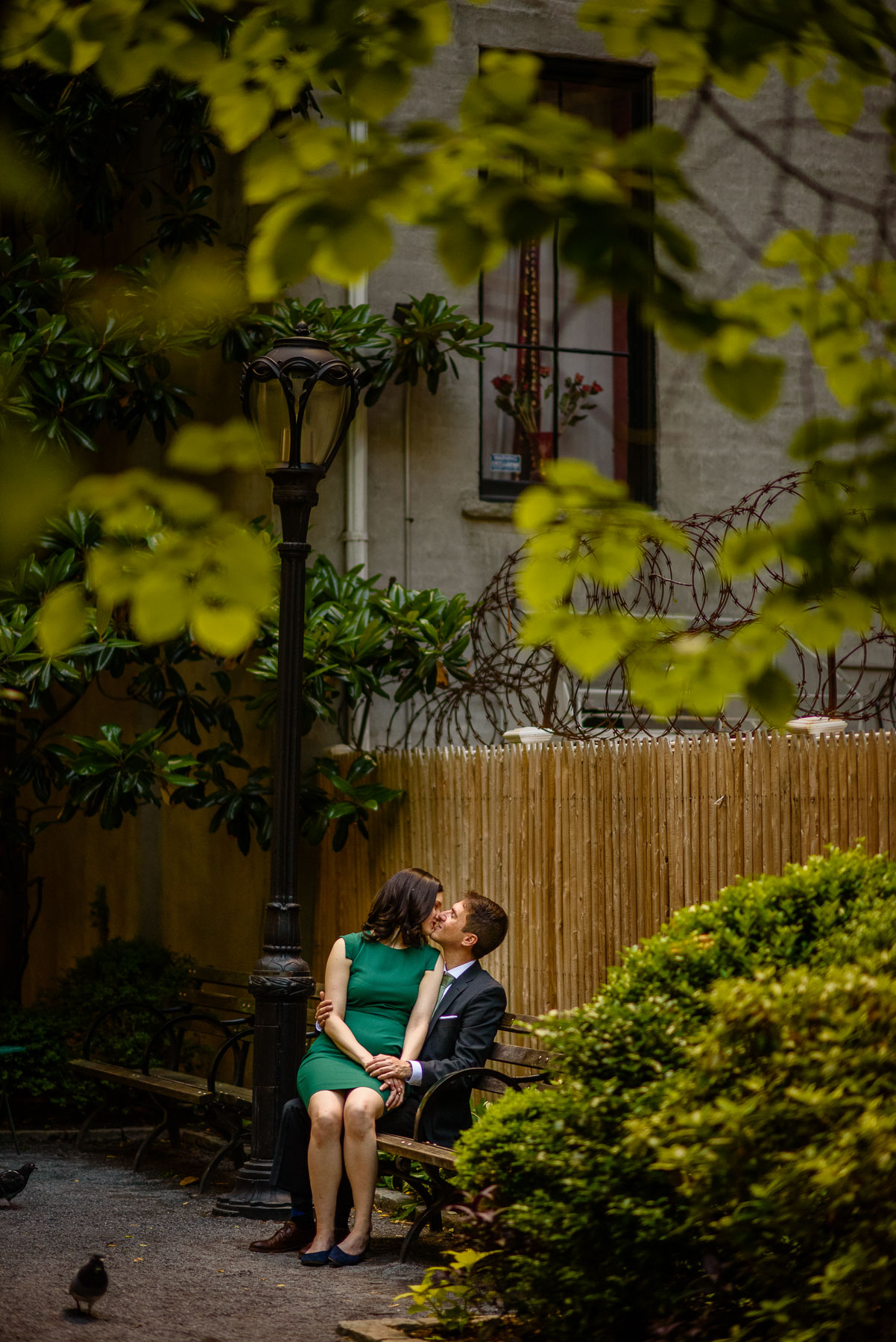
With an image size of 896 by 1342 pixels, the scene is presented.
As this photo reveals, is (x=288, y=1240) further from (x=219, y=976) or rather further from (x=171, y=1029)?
(x=219, y=976)

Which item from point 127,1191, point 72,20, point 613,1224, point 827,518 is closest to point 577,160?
point 827,518

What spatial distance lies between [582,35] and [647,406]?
107 inches

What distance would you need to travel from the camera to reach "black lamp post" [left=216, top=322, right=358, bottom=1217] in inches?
320

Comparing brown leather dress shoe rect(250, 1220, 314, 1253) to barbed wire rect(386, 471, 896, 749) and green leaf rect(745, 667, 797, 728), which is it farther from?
green leaf rect(745, 667, 797, 728)

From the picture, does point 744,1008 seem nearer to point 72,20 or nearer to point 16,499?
point 16,499

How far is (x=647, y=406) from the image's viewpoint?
39.3ft

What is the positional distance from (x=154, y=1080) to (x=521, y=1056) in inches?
131

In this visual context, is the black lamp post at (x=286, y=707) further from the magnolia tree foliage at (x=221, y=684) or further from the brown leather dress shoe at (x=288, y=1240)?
the magnolia tree foliage at (x=221, y=684)

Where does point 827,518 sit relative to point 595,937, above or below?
above

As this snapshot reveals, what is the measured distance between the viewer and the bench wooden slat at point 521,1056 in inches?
271

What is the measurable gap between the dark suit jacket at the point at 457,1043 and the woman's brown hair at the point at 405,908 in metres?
0.32

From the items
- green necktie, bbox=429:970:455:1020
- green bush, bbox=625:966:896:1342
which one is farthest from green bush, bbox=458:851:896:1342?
green necktie, bbox=429:970:455:1020

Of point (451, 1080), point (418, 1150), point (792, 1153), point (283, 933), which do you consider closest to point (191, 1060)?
point (283, 933)

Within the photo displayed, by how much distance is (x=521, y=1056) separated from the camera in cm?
714
